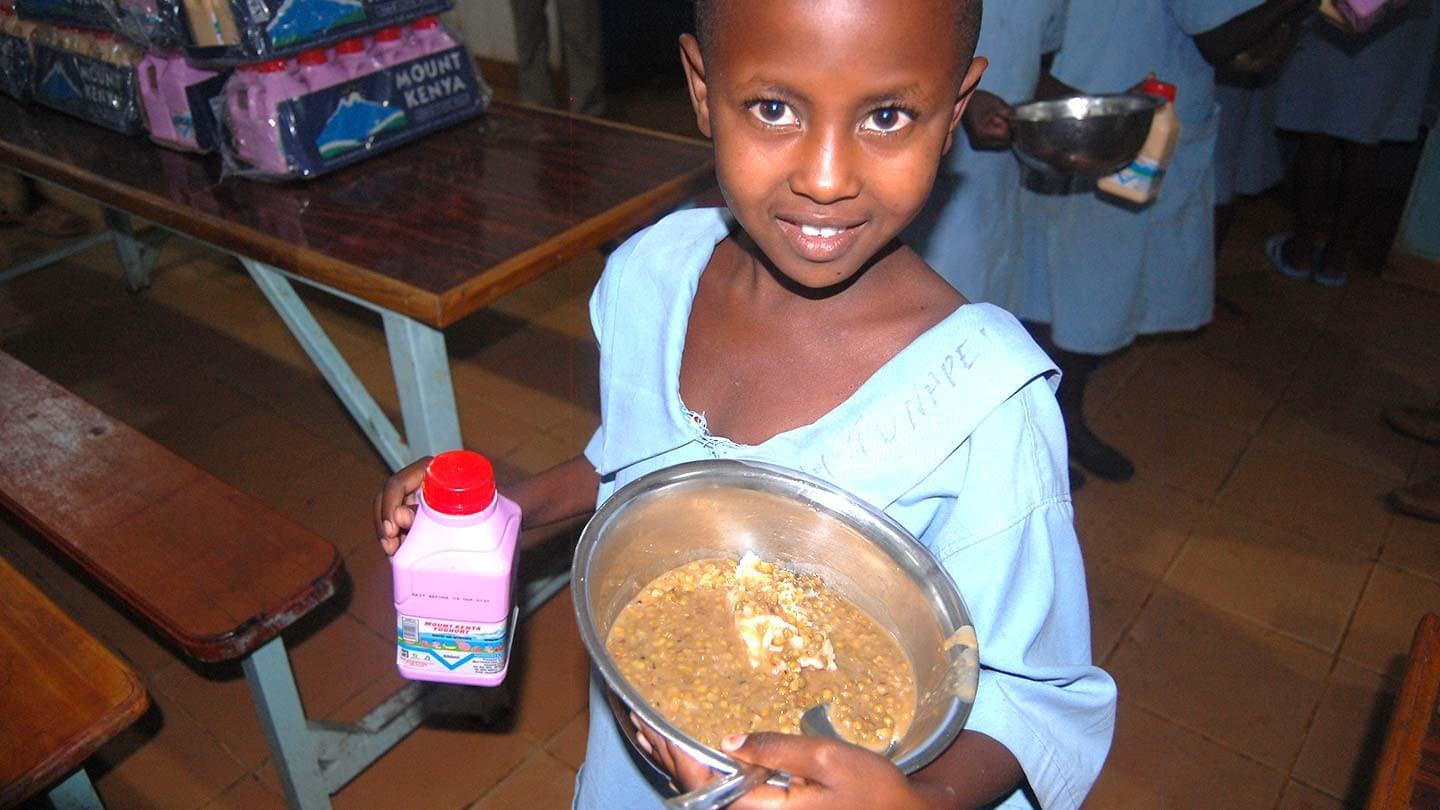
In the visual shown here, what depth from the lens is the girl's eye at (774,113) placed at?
0.77m

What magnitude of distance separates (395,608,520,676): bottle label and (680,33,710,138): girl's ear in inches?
19.3

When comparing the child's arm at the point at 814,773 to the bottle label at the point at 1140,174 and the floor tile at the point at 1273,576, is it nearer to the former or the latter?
the bottle label at the point at 1140,174

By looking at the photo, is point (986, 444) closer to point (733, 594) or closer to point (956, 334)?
point (956, 334)

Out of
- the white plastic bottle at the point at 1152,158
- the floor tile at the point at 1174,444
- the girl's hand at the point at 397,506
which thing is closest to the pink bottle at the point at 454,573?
the girl's hand at the point at 397,506

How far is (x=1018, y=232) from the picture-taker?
7.16 ft

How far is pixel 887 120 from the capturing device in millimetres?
758

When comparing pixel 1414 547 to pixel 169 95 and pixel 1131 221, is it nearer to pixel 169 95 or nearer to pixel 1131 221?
pixel 1131 221

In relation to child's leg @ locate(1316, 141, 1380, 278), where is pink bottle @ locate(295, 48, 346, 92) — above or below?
above

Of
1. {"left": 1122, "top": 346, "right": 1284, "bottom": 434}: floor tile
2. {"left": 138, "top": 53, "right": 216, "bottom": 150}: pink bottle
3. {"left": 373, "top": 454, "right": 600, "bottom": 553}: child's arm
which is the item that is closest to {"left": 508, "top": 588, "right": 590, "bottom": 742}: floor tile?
{"left": 373, "top": 454, "right": 600, "bottom": 553}: child's arm

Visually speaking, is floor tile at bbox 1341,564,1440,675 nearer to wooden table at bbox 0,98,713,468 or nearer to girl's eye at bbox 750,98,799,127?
wooden table at bbox 0,98,713,468

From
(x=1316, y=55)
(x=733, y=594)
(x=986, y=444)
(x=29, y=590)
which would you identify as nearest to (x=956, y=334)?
(x=986, y=444)

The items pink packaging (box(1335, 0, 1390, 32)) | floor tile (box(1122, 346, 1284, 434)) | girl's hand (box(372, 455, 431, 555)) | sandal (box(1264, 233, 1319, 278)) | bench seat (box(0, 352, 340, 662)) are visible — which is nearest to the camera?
girl's hand (box(372, 455, 431, 555))

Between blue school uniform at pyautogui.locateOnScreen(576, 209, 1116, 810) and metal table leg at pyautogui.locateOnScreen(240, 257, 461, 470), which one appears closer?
blue school uniform at pyautogui.locateOnScreen(576, 209, 1116, 810)

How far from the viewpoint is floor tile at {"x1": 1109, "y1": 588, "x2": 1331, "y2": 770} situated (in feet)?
6.45
